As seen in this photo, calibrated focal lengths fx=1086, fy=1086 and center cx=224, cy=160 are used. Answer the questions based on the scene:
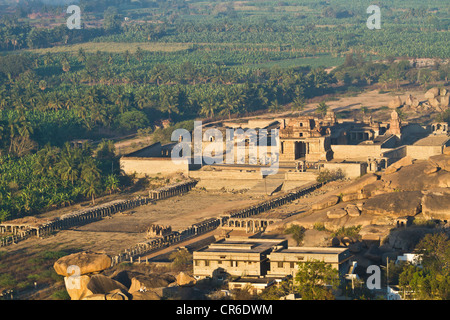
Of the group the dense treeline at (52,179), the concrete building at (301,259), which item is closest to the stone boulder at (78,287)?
the concrete building at (301,259)

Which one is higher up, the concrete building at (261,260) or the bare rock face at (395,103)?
the concrete building at (261,260)

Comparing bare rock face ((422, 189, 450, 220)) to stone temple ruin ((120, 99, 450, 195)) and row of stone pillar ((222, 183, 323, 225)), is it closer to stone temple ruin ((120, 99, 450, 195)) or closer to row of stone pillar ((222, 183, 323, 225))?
row of stone pillar ((222, 183, 323, 225))

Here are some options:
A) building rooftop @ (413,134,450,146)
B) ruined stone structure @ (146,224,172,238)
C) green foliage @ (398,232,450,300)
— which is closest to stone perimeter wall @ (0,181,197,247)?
ruined stone structure @ (146,224,172,238)

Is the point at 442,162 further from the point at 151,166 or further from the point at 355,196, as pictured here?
the point at 151,166

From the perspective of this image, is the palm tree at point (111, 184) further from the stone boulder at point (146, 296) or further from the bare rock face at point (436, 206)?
the stone boulder at point (146, 296)

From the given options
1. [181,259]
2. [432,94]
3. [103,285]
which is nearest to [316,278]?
[103,285]

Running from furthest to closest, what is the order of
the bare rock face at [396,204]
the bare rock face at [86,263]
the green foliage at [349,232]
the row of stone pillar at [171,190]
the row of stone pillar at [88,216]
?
the row of stone pillar at [171,190], the row of stone pillar at [88,216], the bare rock face at [396,204], the green foliage at [349,232], the bare rock face at [86,263]
